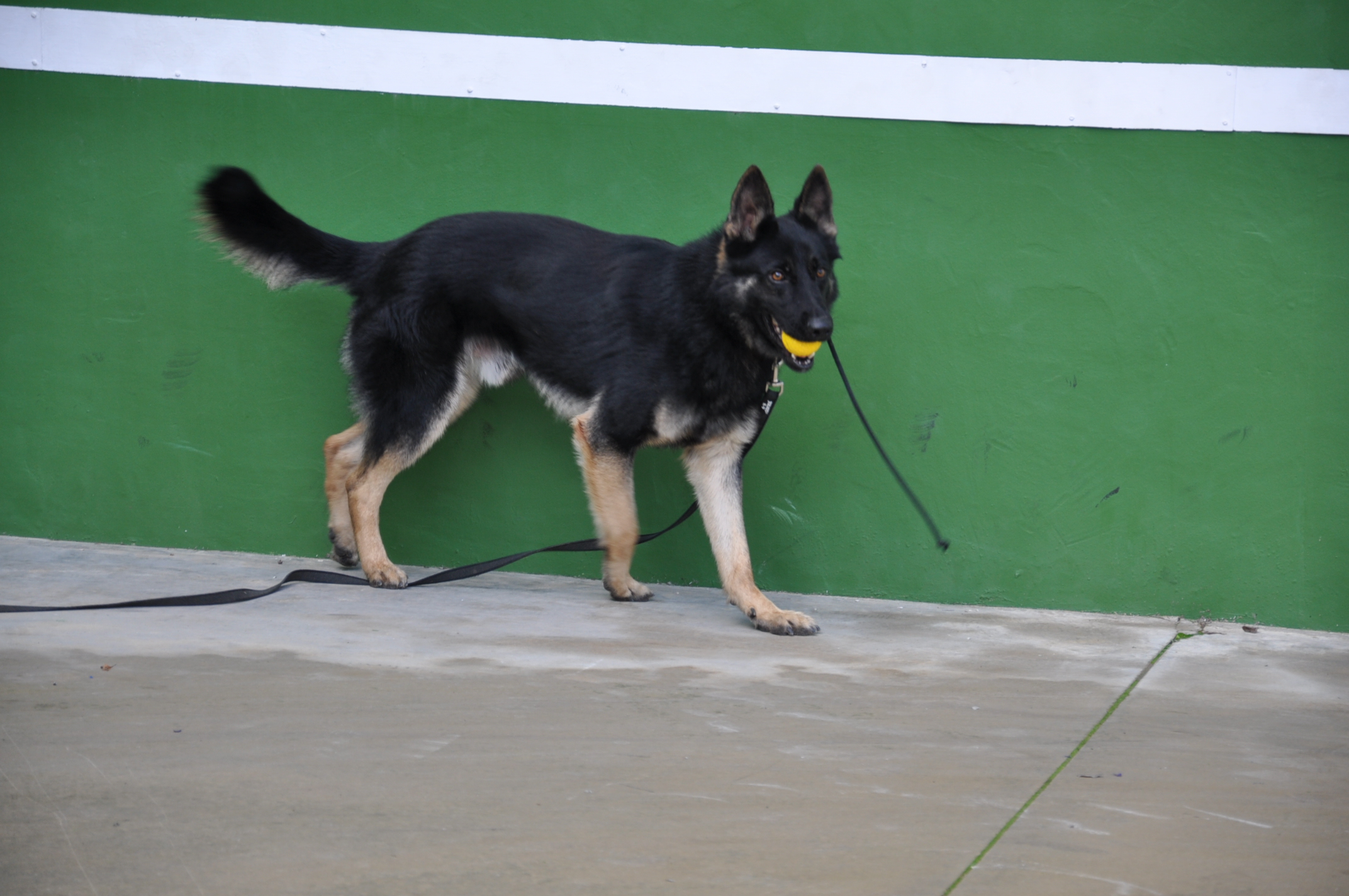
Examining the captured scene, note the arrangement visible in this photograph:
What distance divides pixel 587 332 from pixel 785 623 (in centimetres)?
132

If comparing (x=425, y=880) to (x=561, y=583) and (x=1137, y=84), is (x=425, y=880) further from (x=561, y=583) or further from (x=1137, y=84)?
(x=1137, y=84)

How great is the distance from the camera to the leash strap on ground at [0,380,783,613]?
4230 mm

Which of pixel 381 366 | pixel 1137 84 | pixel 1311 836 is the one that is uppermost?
pixel 1137 84

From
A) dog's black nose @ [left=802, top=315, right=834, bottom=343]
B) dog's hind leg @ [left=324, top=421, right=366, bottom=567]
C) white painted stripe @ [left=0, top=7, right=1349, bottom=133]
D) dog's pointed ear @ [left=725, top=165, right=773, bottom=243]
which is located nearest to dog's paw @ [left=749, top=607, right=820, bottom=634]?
dog's black nose @ [left=802, top=315, right=834, bottom=343]

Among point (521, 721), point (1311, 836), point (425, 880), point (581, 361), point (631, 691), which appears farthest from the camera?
point (581, 361)

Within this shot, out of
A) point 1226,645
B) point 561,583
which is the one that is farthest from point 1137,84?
point 561,583

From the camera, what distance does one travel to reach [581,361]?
4629 millimetres

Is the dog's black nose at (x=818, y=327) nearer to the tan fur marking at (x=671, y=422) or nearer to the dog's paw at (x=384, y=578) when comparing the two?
the tan fur marking at (x=671, y=422)

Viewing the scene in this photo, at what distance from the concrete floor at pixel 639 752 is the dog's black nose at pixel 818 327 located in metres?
1.07

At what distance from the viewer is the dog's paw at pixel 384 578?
4840mm

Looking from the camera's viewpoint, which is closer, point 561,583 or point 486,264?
point 486,264

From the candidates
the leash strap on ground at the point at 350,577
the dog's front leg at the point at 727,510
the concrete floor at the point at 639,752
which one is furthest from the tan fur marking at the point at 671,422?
the concrete floor at the point at 639,752

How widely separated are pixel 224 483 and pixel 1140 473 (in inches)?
151

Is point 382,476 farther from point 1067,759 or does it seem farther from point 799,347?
point 1067,759
